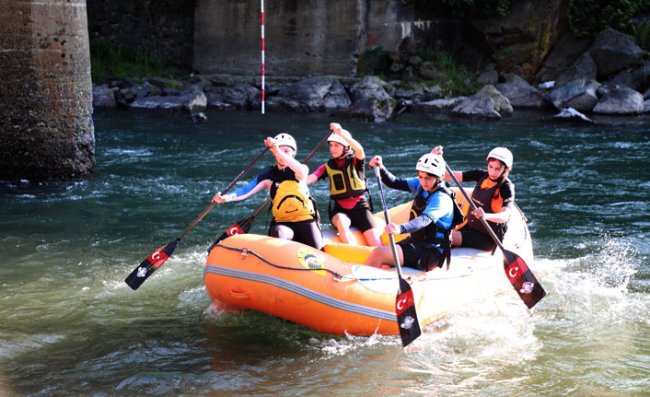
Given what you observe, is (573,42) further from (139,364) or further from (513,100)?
(139,364)

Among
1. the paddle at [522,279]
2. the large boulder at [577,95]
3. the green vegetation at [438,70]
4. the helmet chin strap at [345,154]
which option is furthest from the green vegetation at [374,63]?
the paddle at [522,279]

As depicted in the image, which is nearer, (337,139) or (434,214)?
(434,214)

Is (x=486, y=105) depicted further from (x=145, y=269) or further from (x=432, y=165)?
(x=145, y=269)

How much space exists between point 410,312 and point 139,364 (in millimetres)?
1660

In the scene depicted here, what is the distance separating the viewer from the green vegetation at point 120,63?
16.5 metres

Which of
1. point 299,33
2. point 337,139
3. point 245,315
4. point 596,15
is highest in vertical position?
point 596,15

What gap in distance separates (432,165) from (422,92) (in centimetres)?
1025

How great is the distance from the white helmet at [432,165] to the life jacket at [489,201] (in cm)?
80

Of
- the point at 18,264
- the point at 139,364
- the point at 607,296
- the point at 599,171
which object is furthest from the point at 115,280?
the point at 599,171

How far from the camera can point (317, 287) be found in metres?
5.18

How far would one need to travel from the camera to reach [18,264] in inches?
261

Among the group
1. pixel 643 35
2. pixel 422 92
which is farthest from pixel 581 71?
pixel 422 92

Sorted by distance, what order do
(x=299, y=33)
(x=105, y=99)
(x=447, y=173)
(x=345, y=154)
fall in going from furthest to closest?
(x=299, y=33) < (x=105, y=99) < (x=447, y=173) < (x=345, y=154)

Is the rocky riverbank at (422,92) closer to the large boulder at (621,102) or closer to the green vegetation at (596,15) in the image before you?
the large boulder at (621,102)
